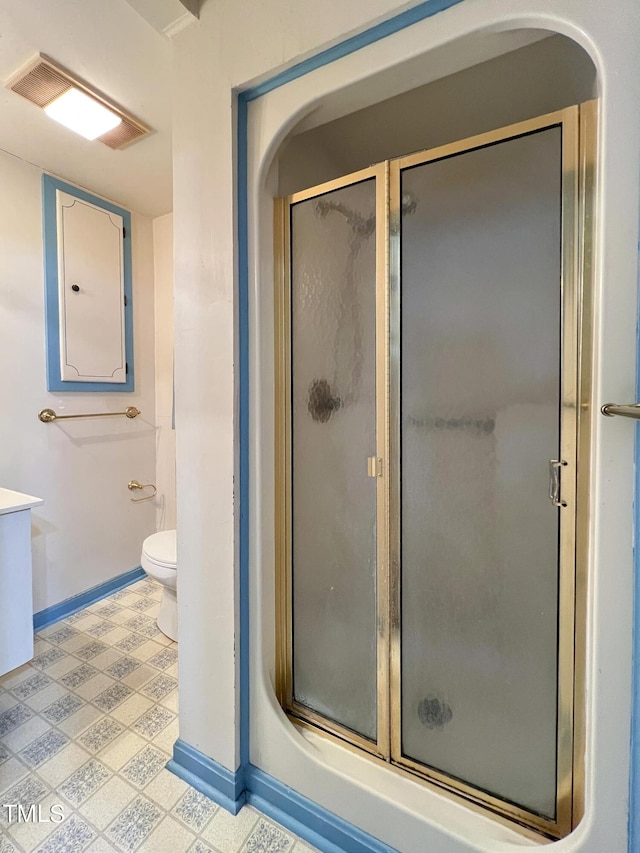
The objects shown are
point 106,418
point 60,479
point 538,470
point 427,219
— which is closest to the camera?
point 538,470

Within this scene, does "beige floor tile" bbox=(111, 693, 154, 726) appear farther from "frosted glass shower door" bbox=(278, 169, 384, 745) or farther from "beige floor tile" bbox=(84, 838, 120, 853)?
"frosted glass shower door" bbox=(278, 169, 384, 745)

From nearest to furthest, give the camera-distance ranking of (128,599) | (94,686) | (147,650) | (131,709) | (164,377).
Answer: (131,709) → (94,686) → (147,650) → (128,599) → (164,377)

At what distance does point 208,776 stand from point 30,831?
1.61ft

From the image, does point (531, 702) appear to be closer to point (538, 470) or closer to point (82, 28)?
point (538, 470)

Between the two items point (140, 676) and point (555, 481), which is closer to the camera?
point (555, 481)

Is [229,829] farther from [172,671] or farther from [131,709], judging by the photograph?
[172,671]

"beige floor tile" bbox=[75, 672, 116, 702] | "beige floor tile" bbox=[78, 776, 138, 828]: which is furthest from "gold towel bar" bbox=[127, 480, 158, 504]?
"beige floor tile" bbox=[78, 776, 138, 828]

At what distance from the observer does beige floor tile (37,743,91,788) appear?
1.21m

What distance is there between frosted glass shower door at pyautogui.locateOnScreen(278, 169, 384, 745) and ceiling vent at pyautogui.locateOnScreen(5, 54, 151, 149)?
1.04 metres

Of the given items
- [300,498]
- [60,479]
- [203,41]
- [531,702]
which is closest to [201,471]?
[300,498]

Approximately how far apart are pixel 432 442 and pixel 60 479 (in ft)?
7.02

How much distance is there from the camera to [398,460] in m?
1.07

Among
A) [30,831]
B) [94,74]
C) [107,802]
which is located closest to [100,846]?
[107,802]

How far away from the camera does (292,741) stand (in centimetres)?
109
